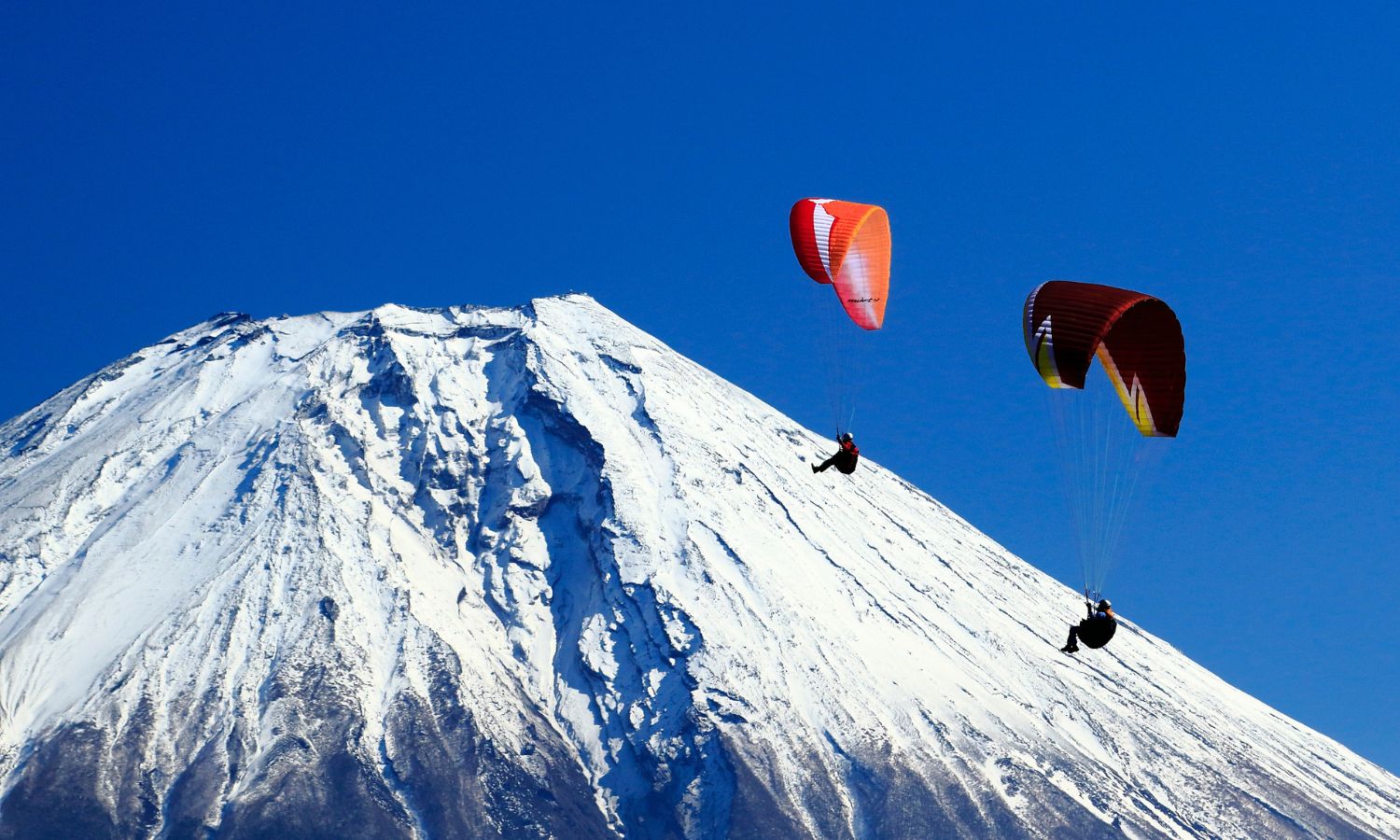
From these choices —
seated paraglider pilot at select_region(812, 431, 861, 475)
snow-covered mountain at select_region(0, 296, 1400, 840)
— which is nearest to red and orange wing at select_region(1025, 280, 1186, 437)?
seated paraglider pilot at select_region(812, 431, 861, 475)

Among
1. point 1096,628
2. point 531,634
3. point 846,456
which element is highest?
point 531,634

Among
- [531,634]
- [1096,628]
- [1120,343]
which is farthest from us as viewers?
[531,634]

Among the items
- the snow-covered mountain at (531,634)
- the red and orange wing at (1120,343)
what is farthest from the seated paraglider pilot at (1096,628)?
the snow-covered mountain at (531,634)

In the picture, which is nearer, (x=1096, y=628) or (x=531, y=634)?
(x=1096, y=628)

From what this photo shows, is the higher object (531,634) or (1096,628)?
(531,634)

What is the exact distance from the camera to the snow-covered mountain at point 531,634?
3868 inches

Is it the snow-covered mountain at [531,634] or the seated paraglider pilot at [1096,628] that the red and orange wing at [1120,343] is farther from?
the snow-covered mountain at [531,634]

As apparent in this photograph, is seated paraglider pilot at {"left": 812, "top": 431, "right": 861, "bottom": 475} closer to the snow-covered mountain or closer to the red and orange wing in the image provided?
the red and orange wing

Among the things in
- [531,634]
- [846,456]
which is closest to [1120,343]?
[846,456]

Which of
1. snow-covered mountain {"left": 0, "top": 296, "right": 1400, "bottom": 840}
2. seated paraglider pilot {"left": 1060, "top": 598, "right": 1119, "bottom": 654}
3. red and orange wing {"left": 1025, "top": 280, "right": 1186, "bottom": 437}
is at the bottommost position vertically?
seated paraglider pilot {"left": 1060, "top": 598, "right": 1119, "bottom": 654}

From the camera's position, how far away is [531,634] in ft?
369

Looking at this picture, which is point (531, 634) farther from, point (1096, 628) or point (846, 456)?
point (1096, 628)

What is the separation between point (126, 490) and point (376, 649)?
2485 centimetres

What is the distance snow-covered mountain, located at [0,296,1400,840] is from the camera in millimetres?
98250
